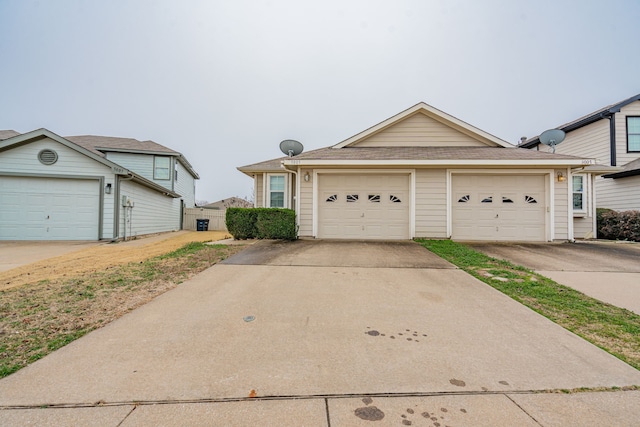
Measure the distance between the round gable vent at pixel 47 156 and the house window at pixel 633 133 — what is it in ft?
76.3

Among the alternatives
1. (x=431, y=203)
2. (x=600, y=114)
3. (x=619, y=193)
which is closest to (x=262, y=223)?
(x=431, y=203)

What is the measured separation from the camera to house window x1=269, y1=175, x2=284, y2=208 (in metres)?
10.9

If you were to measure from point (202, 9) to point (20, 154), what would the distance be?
11.0 m

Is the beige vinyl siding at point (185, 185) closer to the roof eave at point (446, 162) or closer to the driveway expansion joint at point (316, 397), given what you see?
the roof eave at point (446, 162)

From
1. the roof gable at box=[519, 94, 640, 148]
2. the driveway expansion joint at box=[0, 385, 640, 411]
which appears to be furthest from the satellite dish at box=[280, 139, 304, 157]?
the roof gable at box=[519, 94, 640, 148]

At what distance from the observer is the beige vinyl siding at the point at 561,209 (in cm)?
855

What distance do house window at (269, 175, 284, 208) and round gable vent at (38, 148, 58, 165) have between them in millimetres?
7728

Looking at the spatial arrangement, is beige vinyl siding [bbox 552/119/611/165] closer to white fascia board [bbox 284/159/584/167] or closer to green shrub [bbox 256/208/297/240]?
white fascia board [bbox 284/159/584/167]

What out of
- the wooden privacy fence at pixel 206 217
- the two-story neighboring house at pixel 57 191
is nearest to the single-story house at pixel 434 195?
the two-story neighboring house at pixel 57 191

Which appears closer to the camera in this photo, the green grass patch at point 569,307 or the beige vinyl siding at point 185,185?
the green grass patch at point 569,307

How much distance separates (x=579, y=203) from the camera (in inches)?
403

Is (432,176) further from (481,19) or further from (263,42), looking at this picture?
(263,42)

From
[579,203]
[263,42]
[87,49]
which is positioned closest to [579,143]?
[579,203]

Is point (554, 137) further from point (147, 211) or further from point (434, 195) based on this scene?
point (147, 211)
